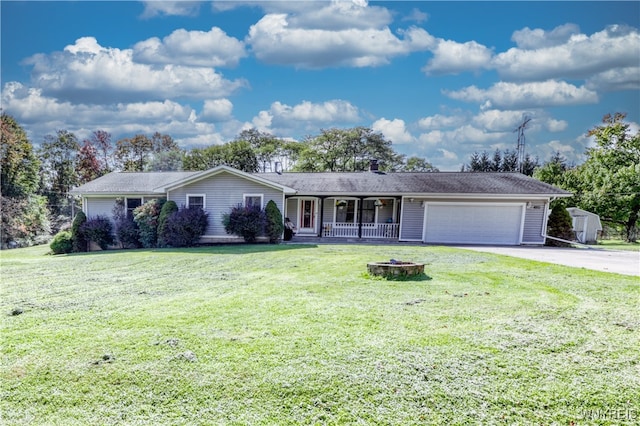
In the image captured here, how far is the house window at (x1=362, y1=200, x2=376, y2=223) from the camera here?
18.5m

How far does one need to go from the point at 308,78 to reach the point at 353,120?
14571mm

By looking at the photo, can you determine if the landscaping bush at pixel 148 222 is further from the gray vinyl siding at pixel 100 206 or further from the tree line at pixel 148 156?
the tree line at pixel 148 156

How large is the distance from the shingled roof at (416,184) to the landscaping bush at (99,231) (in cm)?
917

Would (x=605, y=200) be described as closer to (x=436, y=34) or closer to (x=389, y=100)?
(x=389, y=100)

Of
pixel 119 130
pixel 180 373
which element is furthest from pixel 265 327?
pixel 119 130

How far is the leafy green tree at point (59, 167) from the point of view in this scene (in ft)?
108

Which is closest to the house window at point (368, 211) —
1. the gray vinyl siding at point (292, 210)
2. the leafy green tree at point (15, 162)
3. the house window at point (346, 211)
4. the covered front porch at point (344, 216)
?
the covered front porch at point (344, 216)

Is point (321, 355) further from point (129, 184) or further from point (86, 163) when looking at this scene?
point (86, 163)

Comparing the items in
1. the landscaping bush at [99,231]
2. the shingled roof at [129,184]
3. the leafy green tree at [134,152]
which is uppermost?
the leafy green tree at [134,152]

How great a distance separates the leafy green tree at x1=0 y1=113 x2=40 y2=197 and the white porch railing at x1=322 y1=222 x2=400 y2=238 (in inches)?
982

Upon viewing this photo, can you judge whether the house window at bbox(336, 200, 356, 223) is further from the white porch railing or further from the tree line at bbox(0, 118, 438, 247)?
the tree line at bbox(0, 118, 438, 247)

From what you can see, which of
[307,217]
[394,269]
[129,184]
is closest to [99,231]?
[129,184]

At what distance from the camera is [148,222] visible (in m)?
15.9

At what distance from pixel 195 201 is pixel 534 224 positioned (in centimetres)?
1677
